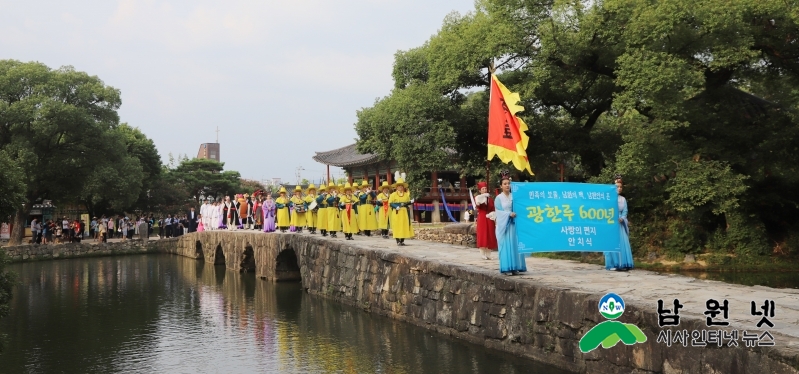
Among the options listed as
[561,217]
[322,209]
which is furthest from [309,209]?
[561,217]

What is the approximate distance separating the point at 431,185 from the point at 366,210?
17.1 metres

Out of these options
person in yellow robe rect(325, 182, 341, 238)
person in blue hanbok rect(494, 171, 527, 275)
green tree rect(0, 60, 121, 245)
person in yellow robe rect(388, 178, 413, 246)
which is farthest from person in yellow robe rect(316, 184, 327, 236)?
green tree rect(0, 60, 121, 245)

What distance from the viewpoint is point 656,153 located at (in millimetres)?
18828

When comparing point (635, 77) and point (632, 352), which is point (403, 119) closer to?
point (635, 77)

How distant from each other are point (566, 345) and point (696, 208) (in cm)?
1457

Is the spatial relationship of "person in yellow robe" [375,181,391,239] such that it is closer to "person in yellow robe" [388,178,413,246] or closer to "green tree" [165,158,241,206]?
"person in yellow robe" [388,178,413,246]

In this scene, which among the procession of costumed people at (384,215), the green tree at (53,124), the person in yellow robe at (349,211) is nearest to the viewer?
the procession of costumed people at (384,215)

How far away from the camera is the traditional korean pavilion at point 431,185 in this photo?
1387 inches

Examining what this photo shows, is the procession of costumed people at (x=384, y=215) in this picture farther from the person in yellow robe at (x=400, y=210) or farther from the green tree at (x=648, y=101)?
the green tree at (x=648, y=101)

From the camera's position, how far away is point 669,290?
8.10 metres

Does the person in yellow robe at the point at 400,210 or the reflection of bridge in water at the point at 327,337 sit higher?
the person in yellow robe at the point at 400,210

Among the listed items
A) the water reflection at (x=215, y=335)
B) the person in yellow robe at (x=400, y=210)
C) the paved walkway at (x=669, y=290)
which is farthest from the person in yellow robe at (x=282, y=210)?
the paved walkway at (x=669, y=290)

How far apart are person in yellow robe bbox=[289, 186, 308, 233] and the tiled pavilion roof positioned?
18.1 metres

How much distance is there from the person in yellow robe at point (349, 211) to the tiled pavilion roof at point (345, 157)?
19.6 m
